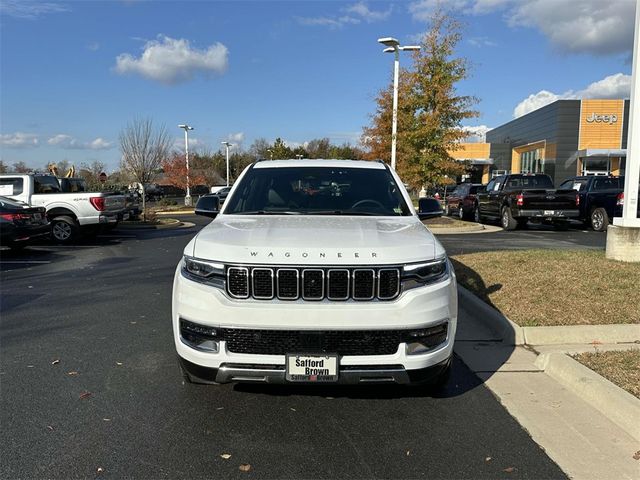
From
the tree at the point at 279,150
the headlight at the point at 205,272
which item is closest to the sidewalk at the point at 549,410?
the headlight at the point at 205,272

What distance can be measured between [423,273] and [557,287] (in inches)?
141

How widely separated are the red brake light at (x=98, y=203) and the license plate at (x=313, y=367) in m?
13.0

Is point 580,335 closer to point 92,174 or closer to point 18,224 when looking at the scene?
point 18,224

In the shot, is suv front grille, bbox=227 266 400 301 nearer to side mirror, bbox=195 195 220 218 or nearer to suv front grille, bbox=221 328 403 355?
suv front grille, bbox=221 328 403 355

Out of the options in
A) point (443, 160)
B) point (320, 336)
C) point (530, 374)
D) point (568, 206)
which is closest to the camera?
point (320, 336)

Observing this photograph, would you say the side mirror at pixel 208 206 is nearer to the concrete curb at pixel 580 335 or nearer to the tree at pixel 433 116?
the concrete curb at pixel 580 335

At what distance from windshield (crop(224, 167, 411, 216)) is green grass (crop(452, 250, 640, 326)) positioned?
6.41 feet

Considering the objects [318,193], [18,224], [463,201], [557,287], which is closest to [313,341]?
[318,193]

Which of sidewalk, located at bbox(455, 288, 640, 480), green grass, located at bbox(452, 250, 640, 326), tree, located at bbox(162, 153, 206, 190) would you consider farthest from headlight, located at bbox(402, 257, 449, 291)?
tree, located at bbox(162, 153, 206, 190)

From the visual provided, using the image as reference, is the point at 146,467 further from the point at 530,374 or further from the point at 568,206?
the point at 568,206

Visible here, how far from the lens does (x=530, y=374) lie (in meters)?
4.35

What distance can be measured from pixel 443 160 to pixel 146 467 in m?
18.0

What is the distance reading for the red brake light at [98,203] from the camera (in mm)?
14508

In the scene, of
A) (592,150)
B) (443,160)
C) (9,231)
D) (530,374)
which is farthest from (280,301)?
(592,150)
